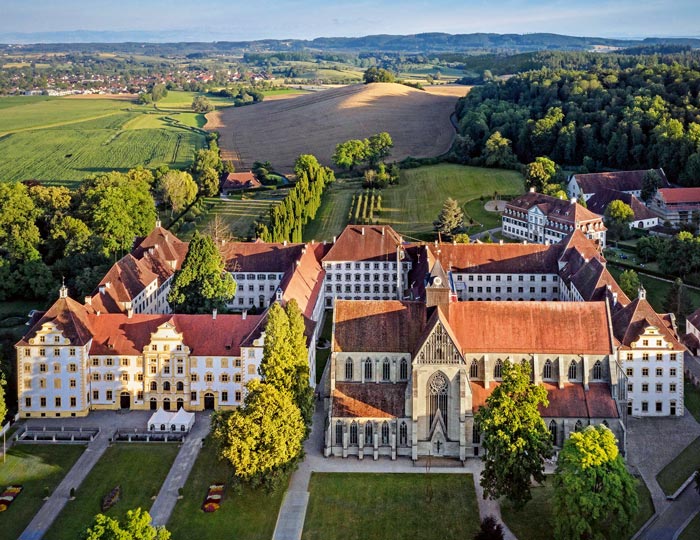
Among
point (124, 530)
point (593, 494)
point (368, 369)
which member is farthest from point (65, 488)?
point (593, 494)

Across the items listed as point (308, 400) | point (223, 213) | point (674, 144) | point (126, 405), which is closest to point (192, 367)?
point (126, 405)

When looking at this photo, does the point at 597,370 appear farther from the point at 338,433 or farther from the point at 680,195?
the point at 680,195

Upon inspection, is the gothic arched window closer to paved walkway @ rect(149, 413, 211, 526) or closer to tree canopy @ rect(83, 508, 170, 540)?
paved walkway @ rect(149, 413, 211, 526)

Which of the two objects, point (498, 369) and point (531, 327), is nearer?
point (531, 327)

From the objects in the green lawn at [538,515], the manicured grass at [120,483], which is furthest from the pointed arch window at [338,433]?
the green lawn at [538,515]

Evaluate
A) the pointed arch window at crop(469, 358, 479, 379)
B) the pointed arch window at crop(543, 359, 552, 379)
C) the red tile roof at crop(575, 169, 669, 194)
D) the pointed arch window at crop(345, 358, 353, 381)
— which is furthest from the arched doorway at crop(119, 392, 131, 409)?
the red tile roof at crop(575, 169, 669, 194)

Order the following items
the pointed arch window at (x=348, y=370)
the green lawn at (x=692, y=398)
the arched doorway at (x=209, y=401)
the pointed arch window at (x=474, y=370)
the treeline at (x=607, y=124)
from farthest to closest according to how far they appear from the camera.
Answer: the treeline at (x=607, y=124) < the arched doorway at (x=209, y=401) < the green lawn at (x=692, y=398) < the pointed arch window at (x=348, y=370) < the pointed arch window at (x=474, y=370)

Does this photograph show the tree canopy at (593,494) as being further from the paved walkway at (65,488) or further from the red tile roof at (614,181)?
the red tile roof at (614,181)
